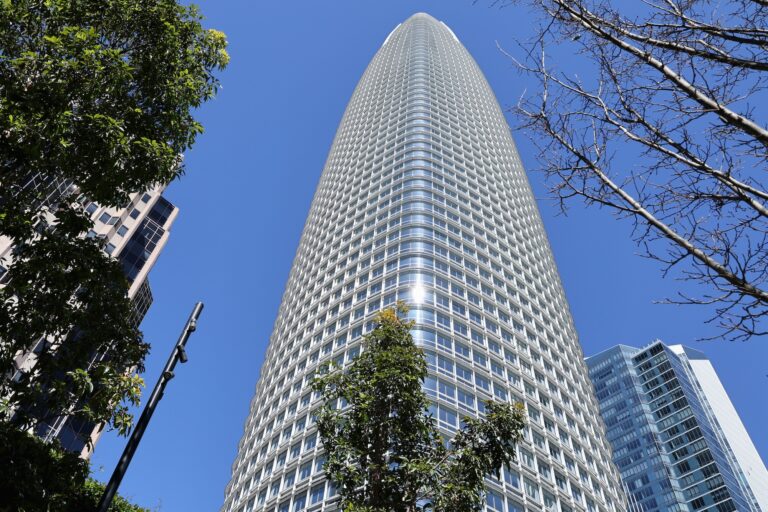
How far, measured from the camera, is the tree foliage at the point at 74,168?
401 inches

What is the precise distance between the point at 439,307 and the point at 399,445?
38.8m

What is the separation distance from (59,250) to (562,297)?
2805 inches

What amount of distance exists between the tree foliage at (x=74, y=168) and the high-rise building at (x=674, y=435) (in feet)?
452

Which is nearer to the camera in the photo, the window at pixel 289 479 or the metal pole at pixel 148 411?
the metal pole at pixel 148 411

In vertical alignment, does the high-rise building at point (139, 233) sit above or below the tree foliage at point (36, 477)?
above

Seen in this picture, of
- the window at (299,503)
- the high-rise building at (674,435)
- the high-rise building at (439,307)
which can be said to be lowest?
the window at (299,503)

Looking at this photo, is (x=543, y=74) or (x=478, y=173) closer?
(x=543, y=74)

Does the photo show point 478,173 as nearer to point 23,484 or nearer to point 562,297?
point 562,297

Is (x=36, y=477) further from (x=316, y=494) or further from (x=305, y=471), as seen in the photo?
(x=305, y=471)

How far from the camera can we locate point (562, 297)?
246ft

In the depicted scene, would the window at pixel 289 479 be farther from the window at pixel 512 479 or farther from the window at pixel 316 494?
the window at pixel 512 479

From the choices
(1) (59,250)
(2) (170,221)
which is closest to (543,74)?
(1) (59,250)

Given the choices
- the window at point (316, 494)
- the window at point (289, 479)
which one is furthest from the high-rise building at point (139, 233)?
the window at point (316, 494)

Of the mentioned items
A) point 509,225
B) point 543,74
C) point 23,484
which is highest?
point 509,225
